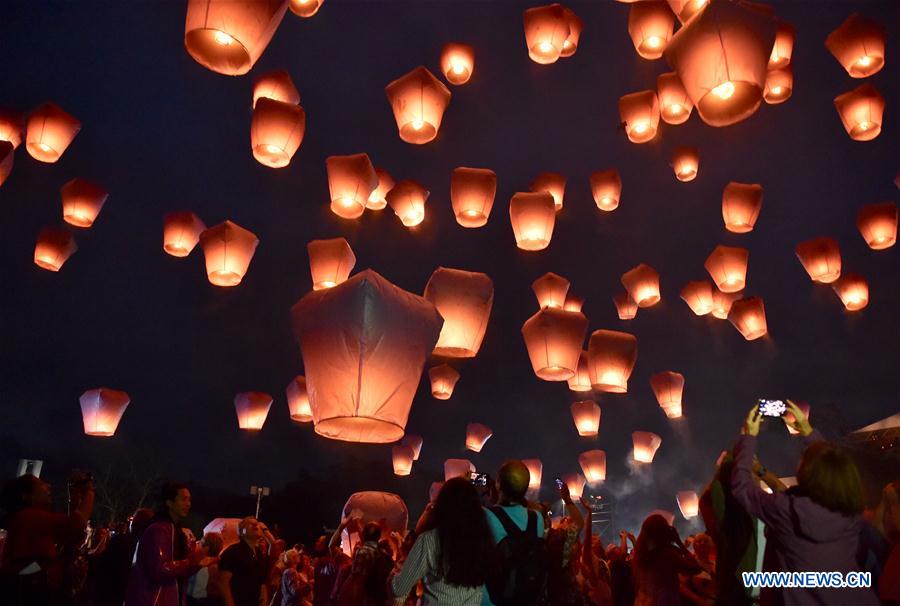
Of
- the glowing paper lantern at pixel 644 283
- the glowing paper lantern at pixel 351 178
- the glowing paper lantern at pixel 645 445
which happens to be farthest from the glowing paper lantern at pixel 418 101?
the glowing paper lantern at pixel 645 445

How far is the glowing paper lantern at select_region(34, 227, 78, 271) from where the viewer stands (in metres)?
8.50

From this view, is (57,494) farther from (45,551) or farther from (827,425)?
(827,425)

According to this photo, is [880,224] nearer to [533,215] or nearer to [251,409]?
[533,215]

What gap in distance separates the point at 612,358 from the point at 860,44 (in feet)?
13.7

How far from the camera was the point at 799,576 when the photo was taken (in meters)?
2.23

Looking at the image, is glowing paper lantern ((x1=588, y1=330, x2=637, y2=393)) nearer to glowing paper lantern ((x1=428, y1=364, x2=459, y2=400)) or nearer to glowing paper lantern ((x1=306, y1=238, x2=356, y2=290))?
glowing paper lantern ((x1=306, y1=238, x2=356, y2=290))

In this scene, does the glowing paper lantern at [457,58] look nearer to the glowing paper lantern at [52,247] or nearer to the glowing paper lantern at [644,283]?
the glowing paper lantern at [644,283]

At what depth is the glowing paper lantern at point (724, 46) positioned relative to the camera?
3.80 metres

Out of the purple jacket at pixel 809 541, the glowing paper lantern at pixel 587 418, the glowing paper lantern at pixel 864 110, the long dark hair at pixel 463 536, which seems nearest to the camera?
the purple jacket at pixel 809 541

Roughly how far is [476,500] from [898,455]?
12646 mm

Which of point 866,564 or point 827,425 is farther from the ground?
point 827,425

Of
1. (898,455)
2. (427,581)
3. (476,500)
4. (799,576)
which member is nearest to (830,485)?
(799,576)

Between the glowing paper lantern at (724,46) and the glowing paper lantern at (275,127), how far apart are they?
381 centimetres

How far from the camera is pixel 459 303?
6199 mm
